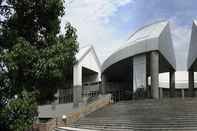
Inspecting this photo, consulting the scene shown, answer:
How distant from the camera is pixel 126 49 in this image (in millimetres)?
35094

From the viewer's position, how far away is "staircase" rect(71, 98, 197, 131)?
22.1m

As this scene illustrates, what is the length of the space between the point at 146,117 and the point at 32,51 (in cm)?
1598

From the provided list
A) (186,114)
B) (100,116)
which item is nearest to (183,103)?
(186,114)

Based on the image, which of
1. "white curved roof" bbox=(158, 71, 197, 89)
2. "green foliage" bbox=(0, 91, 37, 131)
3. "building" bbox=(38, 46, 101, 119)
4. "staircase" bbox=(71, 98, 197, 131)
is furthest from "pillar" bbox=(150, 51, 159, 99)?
"white curved roof" bbox=(158, 71, 197, 89)

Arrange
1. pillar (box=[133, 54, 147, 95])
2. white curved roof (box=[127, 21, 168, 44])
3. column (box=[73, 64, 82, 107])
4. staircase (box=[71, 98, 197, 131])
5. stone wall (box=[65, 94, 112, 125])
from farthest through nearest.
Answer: column (box=[73, 64, 82, 107])
pillar (box=[133, 54, 147, 95])
white curved roof (box=[127, 21, 168, 44])
stone wall (box=[65, 94, 112, 125])
staircase (box=[71, 98, 197, 131])

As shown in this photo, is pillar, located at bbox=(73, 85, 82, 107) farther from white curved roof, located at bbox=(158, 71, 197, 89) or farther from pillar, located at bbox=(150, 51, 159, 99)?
white curved roof, located at bbox=(158, 71, 197, 89)

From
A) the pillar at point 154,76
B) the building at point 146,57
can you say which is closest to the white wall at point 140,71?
the building at point 146,57

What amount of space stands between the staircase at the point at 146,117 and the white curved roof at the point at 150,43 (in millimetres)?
5225

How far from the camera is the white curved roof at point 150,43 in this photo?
32.4 metres

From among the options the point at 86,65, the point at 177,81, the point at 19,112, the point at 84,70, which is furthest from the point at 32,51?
the point at 177,81

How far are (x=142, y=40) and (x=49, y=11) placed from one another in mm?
23761

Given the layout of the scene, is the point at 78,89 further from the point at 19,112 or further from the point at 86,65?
the point at 19,112

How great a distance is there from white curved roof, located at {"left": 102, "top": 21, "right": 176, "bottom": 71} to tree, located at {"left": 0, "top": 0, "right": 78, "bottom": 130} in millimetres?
22717

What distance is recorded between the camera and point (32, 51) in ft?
30.8
